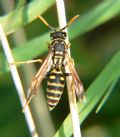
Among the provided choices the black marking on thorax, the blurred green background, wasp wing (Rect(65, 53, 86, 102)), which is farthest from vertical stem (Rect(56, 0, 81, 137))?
the blurred green background

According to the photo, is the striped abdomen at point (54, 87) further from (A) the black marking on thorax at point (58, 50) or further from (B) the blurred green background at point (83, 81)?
(B) the blurred green background at point (83, 81)

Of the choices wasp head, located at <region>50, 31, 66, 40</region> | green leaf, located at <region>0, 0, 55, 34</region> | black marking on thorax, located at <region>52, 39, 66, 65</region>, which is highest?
green leaf, located at <region>0, 0, 55, 34</region>

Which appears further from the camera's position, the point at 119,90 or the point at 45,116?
the point at 119,90

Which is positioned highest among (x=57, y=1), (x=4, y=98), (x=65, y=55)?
(x=57, y=1)

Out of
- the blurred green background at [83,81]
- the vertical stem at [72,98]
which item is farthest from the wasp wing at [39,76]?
the blurred green background at [83,81]

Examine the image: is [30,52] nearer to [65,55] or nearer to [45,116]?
[65,55]

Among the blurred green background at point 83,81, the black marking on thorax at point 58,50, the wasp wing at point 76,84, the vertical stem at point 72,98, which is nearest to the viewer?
the vertical stem at point 72,98

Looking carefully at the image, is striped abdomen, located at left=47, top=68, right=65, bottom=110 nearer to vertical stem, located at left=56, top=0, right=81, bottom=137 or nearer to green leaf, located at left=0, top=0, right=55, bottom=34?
vertical stem, located at left=56, top=0, right=81, bottom=137

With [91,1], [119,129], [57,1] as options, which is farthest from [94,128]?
[57,1]
